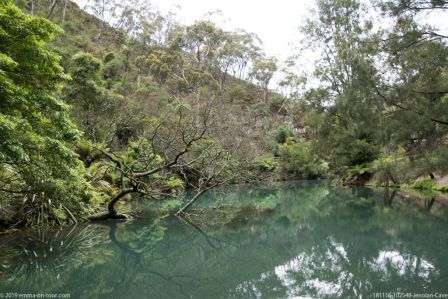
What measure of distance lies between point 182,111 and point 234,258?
1495 cm

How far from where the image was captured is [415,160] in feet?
30.4

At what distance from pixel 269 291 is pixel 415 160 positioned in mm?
6022

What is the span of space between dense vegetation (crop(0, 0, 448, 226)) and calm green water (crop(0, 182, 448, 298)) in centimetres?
117

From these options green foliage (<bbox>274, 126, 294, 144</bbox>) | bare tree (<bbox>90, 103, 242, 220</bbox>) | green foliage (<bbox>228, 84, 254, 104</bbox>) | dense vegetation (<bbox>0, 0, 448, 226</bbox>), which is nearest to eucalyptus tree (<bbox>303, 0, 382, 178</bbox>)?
dense vegetation (<bbox>0, 0, 448, 226</bbox>)

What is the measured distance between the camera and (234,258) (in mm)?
6879

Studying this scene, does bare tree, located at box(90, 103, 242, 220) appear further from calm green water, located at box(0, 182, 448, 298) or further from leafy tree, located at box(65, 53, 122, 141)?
leafy tree, located at box(65, 53, 122, 141)

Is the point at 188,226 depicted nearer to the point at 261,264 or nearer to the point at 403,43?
the point at 261,264

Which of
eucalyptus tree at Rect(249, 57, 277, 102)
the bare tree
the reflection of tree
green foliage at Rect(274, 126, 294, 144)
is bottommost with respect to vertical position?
the reflection of tree

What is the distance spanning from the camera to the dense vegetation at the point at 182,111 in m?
6.04

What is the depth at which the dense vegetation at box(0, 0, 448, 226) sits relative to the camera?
6.04 m

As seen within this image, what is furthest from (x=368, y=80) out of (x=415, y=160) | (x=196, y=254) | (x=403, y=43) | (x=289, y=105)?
(x=289, y=105)

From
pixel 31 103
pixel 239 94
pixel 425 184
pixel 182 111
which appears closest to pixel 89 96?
pixel 182 111

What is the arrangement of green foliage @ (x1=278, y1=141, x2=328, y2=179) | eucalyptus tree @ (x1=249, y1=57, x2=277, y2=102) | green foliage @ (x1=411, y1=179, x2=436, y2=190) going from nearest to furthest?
green foliage @ (x1=411, y1=179, x2=436, y2=190)
green foliage @ (x1=278, y1=141, x2=328, y2=179)
eucalyptus tree @ (x1=249, y1=57, x2=277, y2=102)

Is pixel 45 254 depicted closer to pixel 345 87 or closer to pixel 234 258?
pixel 234 258
